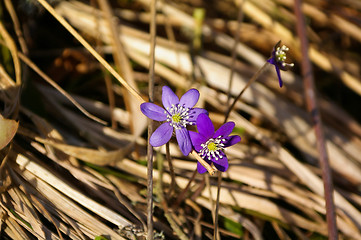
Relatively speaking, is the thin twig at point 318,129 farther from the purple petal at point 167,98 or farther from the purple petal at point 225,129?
the purple petal at point 167,98

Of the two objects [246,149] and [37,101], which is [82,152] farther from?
[246,149]

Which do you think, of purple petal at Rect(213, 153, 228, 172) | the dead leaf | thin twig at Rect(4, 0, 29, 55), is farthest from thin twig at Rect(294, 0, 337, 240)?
thin twig at Rect(4, 0, 29, 55)

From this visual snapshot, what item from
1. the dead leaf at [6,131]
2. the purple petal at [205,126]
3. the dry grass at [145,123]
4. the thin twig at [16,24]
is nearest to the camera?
the purple petal at [205,126]

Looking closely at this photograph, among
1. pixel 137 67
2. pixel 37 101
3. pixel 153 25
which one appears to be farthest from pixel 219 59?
pixel 37 101

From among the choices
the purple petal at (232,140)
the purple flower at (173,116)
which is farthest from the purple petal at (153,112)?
the purple petal at (232,140)

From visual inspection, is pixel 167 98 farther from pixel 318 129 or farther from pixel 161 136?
pixel 318 129

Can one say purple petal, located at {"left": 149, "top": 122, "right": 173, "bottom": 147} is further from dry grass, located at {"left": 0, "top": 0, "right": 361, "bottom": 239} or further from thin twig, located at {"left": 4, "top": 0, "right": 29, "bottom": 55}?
thin twig, located at {"left": 4, "top": 0, "right": 29, "bottom": 55}
